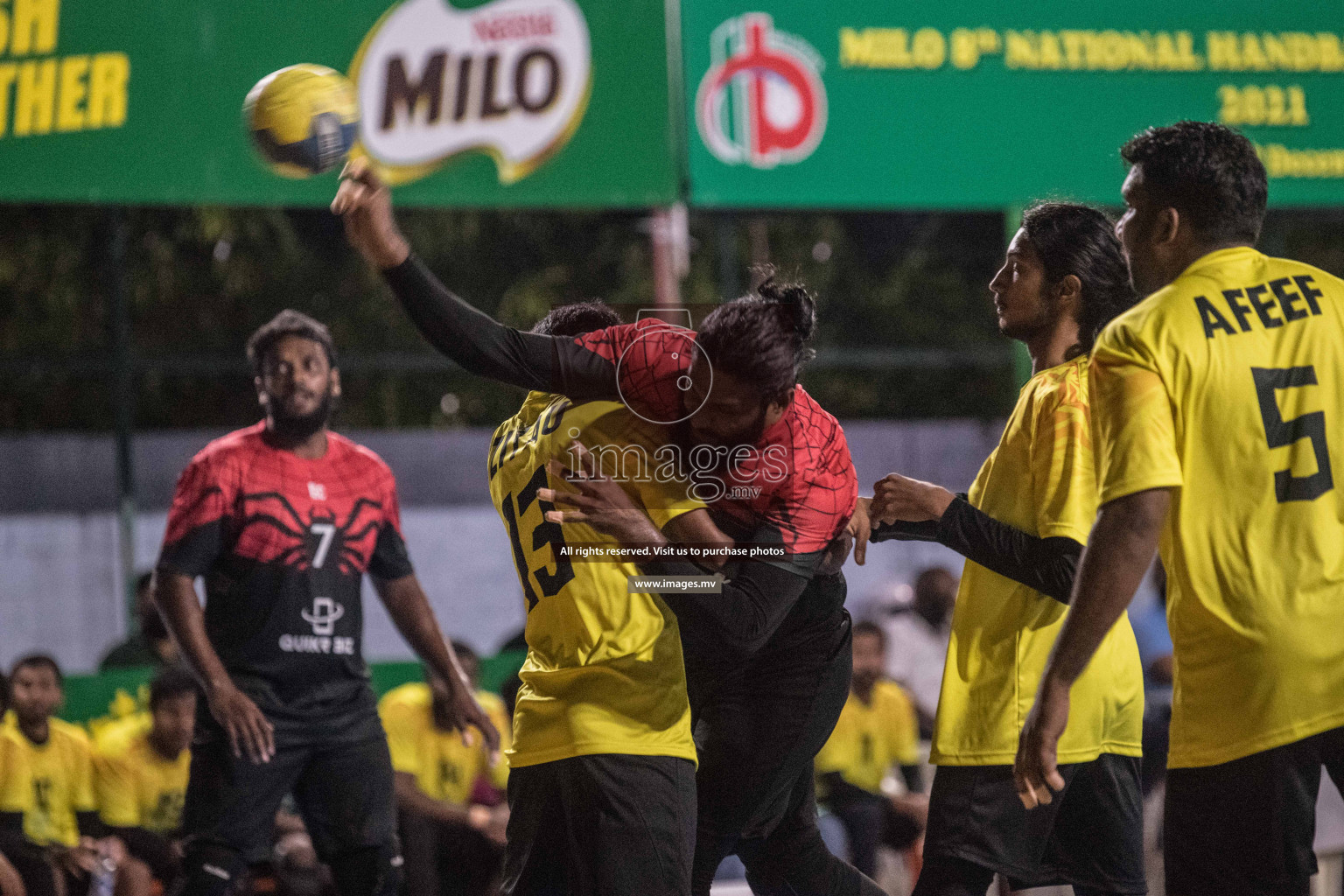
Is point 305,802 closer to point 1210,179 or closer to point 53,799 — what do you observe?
point 53,799

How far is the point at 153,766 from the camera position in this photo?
247 inches

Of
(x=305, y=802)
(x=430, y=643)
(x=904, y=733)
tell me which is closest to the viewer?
(x=305, y=802)

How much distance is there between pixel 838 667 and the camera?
3617 mm

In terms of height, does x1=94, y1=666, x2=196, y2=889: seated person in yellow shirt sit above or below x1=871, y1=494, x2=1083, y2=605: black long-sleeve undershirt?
below

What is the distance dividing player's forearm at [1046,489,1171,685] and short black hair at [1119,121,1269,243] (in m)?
0.61

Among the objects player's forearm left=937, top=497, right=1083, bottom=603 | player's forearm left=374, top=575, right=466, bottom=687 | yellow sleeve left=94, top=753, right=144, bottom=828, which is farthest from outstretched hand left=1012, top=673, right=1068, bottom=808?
yellow sleeve left=94, top=753, right=144, bottom=828

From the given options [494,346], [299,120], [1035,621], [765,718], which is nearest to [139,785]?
[765,718]

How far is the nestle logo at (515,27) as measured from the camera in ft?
24.1

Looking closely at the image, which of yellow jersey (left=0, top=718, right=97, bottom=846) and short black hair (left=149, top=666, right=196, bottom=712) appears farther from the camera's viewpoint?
short black hair (left=149, top=666, right=196, bottom=712)

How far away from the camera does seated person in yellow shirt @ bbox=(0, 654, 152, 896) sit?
5919 mm

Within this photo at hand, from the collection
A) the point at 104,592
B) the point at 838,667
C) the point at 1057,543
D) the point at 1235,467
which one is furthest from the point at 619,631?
the point at 104,592

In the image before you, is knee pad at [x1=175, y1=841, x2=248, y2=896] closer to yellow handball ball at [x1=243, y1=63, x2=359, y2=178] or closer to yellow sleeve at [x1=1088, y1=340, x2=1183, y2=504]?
yellow handball ball at [x1=243, y1=63, x2=359, y2=178]

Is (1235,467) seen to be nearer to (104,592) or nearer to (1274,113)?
(1274,113)

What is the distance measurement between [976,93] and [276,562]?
15.7 ft
